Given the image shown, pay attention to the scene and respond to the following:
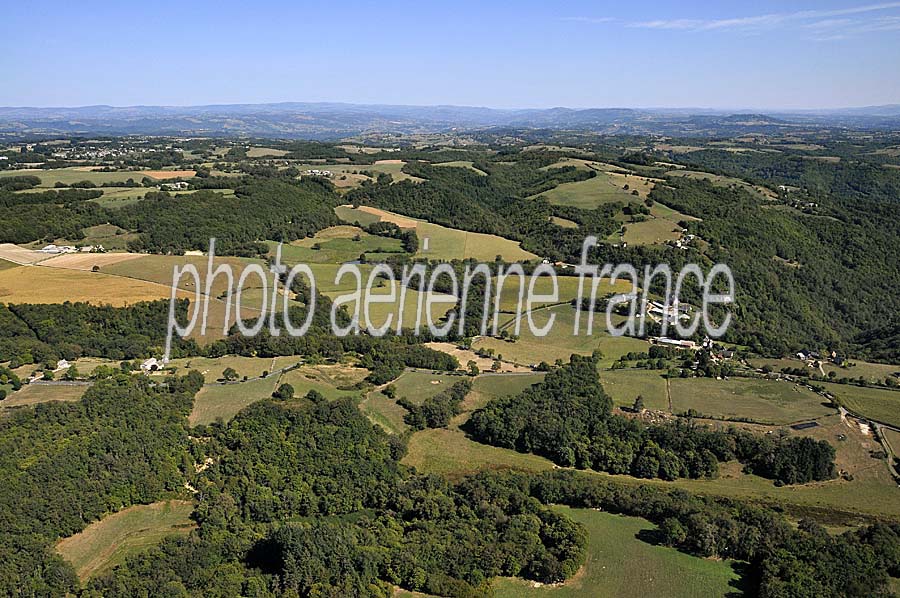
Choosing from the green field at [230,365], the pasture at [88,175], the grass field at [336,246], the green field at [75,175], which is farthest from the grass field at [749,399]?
the pasture at [88,175]

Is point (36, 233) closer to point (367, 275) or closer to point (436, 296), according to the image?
point (367, 275)

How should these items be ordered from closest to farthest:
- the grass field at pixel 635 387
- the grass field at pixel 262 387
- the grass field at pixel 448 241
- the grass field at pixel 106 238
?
the grass field at pixel 262 387
the grass field at pixel 635 387
the grass field at pixel 106 238
the grass field at pixel 448 241

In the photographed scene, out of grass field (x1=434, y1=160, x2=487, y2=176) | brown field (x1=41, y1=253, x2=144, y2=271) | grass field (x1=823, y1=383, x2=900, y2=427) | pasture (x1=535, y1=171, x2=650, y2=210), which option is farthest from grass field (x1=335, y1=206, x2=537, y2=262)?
grass field (x1=823, y1=383, x2=900, y2=427)

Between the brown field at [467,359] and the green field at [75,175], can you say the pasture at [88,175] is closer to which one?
the green field at [75,175]

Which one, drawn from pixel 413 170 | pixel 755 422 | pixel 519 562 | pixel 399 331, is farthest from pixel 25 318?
pixel 413 170

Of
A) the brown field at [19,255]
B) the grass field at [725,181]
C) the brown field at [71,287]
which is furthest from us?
the grass field at [725,181]

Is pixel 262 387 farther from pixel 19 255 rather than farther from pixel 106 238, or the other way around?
pixel 106 238

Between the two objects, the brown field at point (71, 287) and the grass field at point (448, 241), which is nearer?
the brown field at point (71, 287)
